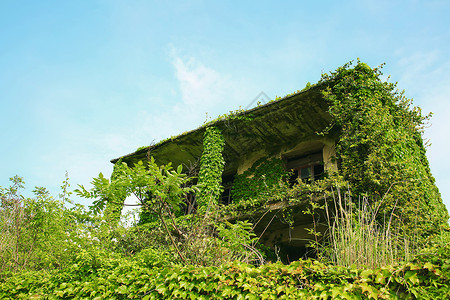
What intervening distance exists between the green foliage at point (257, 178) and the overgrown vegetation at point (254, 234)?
0.04 meters

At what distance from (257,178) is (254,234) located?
6019 millimetres

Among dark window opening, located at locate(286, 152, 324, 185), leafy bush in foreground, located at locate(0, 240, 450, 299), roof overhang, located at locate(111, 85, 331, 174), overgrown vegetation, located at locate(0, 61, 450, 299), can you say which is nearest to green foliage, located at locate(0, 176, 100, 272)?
overgrown vegetation, located at locate(0, 61, 450, 299)

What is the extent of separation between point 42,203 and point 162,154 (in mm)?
4762

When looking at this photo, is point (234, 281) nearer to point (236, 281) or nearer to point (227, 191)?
point (236, 281)

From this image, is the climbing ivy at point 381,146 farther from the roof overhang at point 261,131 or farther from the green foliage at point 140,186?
the green foliage at point 140,186

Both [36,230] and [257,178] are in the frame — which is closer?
[36,230]

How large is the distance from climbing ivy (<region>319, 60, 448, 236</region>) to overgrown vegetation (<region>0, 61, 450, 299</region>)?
30 millimetres

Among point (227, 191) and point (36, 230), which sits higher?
point (227, 191)

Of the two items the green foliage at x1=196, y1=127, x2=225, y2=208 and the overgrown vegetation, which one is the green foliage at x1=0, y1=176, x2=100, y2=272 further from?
the green foliage at x1=196, y1=127, x2=225, y2=208

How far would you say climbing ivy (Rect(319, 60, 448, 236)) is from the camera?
6.74 m

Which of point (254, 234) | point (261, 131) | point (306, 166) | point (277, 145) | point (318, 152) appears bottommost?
point (254, 234)

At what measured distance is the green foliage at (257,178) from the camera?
35.6 ft

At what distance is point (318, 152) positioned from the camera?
10.9 meters

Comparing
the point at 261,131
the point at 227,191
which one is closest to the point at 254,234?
the point at 261,131
